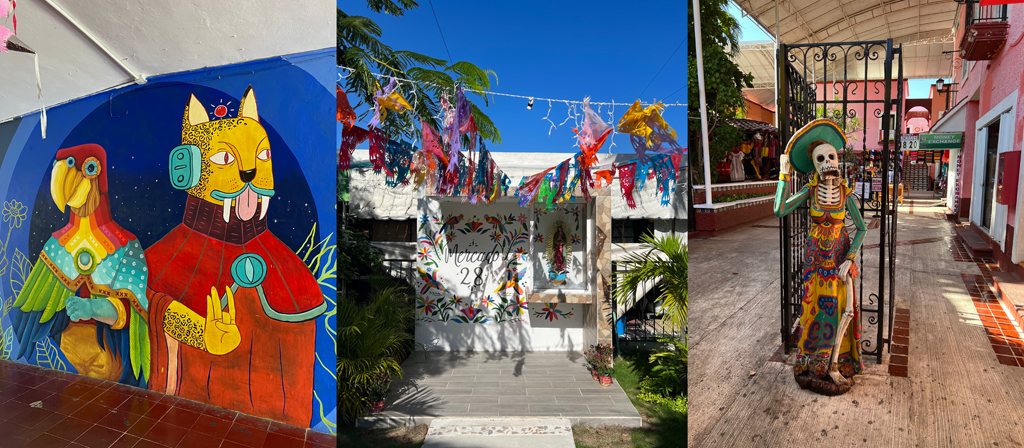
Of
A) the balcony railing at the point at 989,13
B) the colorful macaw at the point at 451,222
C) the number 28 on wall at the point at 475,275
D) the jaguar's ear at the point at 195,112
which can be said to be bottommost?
the number 28 on wall at the point at 475,275

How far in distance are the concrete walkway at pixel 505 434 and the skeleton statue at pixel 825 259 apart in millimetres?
1272

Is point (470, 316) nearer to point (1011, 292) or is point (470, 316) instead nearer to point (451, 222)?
point (451, 222)

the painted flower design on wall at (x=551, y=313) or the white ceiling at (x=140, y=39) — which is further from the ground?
the white ceiling at (x=140, y=39)

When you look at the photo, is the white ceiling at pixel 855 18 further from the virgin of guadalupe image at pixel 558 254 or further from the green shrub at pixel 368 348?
the green shrub at pixel 368 348

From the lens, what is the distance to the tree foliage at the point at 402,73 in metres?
1.96

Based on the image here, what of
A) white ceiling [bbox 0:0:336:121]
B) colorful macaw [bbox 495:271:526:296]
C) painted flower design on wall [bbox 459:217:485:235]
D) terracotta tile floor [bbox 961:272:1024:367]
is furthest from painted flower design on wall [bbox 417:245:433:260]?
terracotta tile floor [bbox 961:272:1024:367]

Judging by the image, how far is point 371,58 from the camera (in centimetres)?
208

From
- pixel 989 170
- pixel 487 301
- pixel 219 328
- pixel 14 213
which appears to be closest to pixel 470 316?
pixel 487 301

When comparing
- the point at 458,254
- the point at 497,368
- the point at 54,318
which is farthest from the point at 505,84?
the point at 54,318

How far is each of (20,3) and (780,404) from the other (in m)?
3.65

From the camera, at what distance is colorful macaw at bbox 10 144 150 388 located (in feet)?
8.04

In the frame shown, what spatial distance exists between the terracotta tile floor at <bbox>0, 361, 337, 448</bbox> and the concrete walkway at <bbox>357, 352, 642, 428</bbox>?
1.53 feet

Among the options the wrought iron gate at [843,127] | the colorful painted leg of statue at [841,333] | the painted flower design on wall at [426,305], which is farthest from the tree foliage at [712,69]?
the painted flower design on wall at [426,305]

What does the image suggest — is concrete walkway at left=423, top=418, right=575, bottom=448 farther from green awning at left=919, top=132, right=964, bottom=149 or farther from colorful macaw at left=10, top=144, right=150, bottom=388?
green awning at left=919, top=132, right=964, bottom=149
